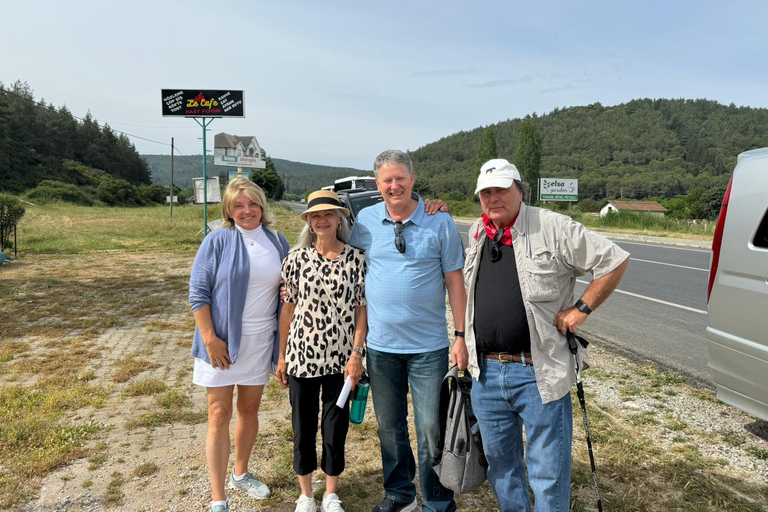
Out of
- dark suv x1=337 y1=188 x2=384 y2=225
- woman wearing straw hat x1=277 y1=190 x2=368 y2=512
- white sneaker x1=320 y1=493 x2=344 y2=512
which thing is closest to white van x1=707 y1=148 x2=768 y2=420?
woman wearing straw hat x1=277 y1=190 x2=368 y2=512

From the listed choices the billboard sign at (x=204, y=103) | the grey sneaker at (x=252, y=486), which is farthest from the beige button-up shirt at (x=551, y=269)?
the billboard sign at (x=204, y=103)

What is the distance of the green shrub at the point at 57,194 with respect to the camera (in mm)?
57156

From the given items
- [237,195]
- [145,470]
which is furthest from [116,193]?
[237,195]

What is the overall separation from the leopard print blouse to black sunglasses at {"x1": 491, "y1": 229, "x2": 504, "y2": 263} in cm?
75

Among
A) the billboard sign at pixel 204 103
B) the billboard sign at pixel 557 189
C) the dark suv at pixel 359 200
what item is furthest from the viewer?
the billboard sign at pixel 557 189

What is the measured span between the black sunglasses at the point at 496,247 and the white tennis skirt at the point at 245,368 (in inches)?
54.7

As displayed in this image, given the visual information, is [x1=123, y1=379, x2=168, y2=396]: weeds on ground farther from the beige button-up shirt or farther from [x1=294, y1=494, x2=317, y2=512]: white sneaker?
the beige button-up shirt

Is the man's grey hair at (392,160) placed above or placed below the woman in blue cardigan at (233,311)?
above

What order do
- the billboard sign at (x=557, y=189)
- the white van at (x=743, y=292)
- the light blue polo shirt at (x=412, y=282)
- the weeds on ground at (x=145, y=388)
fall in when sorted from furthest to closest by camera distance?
the billboard sign at (x=557, y=189)
the weeds on ground at (x=145, y=388)
the white van at (x=743, y=292)
the light blue polo shirt at (x=412, y=282)

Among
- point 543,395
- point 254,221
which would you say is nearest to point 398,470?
point 543,395

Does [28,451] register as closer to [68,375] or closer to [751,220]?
[68,375]

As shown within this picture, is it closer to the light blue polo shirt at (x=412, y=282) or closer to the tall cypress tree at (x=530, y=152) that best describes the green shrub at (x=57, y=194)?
the tall cypress tree at (x=530, y=152)

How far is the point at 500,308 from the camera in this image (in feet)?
7.28

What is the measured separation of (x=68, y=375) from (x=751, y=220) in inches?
232
